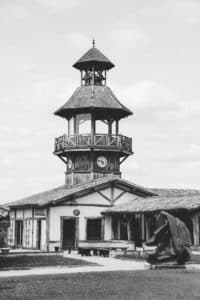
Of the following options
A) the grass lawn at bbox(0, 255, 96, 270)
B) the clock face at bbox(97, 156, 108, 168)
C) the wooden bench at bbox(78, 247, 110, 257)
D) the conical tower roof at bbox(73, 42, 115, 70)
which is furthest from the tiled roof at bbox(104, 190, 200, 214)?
the conical tower roof at bbox(73, 42, 115, 70)

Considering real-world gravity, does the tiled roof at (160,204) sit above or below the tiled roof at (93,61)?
below

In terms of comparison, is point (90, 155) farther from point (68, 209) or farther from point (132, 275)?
point (132, 275)

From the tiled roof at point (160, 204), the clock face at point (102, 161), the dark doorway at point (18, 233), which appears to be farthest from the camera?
the dark doorway at point (18, 233)

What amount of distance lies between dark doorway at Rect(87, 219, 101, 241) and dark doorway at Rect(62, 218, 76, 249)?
0.94 meters

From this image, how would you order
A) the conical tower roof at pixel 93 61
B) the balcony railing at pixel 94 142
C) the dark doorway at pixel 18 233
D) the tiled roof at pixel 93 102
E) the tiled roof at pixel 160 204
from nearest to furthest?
the tiled roof at pixel 160 204
the balcony railing at pixel 94 142
the tiled roof at pixel 93 102
the dark doorway at pixel 18 233
the conical tower roof at pixel 93 61

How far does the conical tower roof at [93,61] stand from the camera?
4372cm

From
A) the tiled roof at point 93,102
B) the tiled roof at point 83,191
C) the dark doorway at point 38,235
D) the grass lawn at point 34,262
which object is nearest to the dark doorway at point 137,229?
the tiled roof at point 83,191

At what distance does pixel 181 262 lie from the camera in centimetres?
2294

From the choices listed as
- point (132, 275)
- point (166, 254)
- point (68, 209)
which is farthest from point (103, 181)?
point (132, 275)

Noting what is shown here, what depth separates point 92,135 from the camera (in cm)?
4206

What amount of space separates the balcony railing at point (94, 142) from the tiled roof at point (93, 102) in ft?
5.81

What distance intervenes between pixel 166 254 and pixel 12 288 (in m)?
8.44

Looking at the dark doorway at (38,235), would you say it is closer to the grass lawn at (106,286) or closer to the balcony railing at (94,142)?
the balcony railing at (94,142)

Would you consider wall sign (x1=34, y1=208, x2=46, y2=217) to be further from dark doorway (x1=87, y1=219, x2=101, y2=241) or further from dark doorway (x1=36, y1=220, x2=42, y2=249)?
dark doorway (x1=87, y1=219, x2=101, y2=241)
